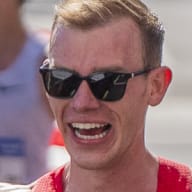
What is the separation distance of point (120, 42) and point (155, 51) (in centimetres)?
16

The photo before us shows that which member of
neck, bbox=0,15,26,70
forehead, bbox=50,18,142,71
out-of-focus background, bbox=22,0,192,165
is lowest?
out-of-focus background, bbox=22,0,192,165

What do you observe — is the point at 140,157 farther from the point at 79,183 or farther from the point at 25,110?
the point at 25,110

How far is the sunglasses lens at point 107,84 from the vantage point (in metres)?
3.47

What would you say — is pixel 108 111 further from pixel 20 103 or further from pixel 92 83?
pixel 20 103

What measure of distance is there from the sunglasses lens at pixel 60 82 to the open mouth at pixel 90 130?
3.9 inches

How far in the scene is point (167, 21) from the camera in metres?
18.8

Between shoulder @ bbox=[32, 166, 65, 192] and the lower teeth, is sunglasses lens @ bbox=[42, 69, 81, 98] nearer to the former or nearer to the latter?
the lower teeth

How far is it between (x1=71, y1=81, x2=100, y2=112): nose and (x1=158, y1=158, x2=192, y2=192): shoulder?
0.32 m

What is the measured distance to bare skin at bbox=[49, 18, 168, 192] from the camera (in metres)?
3.45

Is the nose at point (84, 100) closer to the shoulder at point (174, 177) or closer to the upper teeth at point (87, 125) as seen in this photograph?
the upper teeth at point (87, 125)

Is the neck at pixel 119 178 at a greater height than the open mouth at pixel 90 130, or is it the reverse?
the open mouth at pixel 90 130

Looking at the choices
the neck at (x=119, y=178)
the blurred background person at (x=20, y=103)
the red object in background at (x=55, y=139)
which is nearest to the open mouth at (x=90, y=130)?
the neck at (x=119, y=178)

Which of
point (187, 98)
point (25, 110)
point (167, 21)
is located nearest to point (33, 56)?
point (25, 110)

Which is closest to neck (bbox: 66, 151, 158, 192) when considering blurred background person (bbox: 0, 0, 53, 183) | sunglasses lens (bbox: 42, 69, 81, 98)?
sunglasses lens (bbox: 42, 69, 81, 98)
